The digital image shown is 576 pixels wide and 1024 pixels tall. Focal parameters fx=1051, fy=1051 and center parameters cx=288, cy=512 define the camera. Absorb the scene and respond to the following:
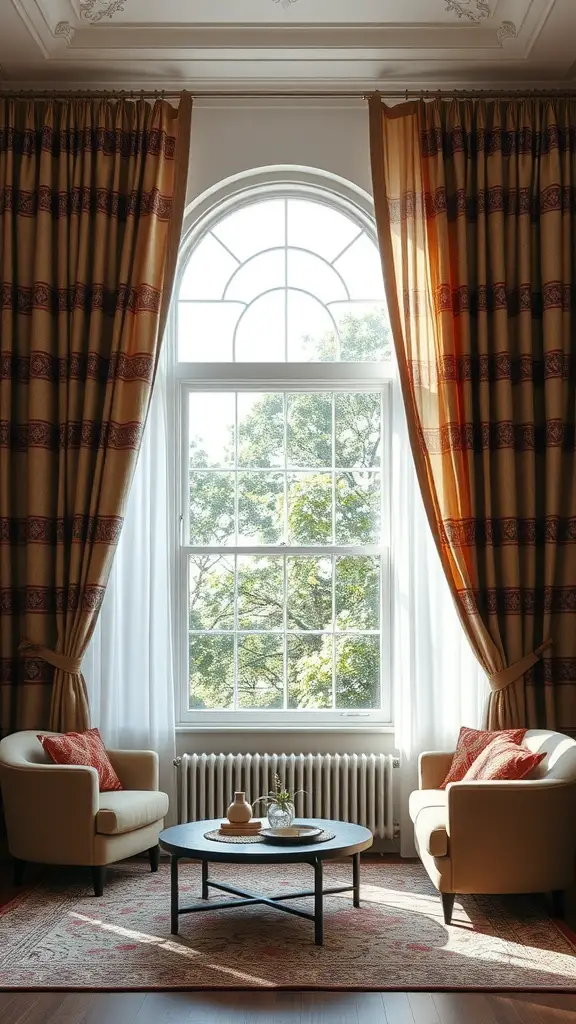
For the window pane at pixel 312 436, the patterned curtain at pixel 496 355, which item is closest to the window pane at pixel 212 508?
the window pane at pixel 312 436

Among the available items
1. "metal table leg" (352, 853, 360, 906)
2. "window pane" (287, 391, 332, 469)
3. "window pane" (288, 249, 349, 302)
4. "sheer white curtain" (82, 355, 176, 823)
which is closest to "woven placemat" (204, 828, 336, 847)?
"metal table leg" (352, 853, 360, 906)

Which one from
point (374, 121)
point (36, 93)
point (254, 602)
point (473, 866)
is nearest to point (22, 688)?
point (254, 602)

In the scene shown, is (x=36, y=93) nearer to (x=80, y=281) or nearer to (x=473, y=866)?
(x=80, y=281)

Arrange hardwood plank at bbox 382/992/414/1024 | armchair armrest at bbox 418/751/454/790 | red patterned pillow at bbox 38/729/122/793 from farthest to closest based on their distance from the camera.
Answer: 1. armchair armrest at bbox 418/751/454/790
2. red patterned pillow at bbox 38/729/122/793
3. hardwood plank at bbox 382/992/414/1024

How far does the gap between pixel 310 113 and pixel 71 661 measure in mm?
3510

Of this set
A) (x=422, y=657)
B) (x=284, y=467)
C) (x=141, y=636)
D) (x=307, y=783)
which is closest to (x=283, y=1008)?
(x=307, y=783)

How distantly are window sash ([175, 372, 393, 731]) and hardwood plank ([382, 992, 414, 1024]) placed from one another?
2452 mm

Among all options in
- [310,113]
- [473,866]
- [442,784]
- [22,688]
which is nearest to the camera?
[473,866]

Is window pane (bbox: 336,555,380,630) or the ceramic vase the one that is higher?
window pane (bbox: 336,555,380,630)

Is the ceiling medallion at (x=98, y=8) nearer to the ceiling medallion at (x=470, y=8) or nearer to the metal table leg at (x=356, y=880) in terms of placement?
the ceiling medallion at (x=470, y=8)

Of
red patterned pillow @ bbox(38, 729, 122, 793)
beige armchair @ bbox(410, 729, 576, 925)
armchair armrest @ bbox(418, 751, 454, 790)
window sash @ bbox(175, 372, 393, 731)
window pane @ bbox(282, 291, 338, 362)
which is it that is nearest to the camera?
beige armchair @ bbox(410, 729, 576, 925)

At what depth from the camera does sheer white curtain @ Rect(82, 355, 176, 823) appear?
19.7 feet

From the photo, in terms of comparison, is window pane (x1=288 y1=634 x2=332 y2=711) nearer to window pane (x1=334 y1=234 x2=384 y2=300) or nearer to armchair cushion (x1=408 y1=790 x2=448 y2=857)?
armchair cushion (x1=408 y1=790 x2=448 y2=857)

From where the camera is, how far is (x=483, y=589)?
5.82 metres
